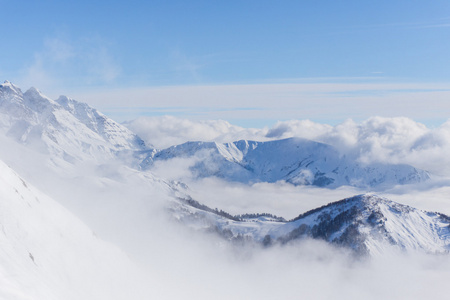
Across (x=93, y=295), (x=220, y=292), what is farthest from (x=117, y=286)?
(x=220, y=292)

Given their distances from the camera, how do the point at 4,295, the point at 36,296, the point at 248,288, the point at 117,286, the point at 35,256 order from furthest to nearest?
the point at 248,288 → the point at 117,286 → the point at 35,256 → the point at 36,296 → the point at 4,295

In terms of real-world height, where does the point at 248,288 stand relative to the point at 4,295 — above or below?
below

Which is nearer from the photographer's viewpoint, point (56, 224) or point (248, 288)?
point (56, 224)

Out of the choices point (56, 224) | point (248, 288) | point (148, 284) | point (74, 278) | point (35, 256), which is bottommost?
point (248, 288)

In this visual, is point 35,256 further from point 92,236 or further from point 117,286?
point 92,236

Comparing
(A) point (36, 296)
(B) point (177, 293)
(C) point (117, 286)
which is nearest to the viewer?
(A) point (36, 296)

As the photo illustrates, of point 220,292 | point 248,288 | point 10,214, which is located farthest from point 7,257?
point 248,288

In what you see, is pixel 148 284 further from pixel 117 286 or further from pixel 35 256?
pixel 35 256
